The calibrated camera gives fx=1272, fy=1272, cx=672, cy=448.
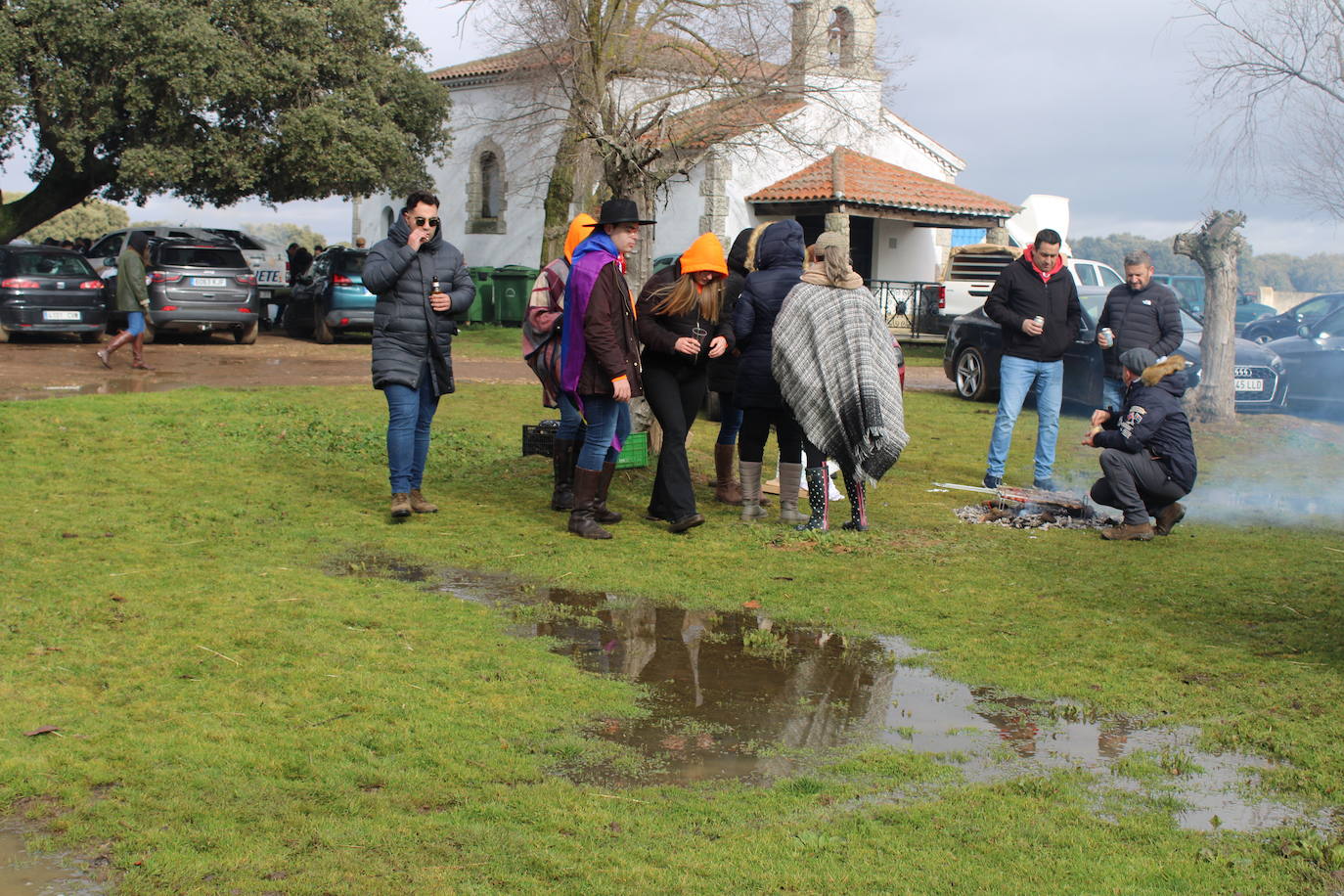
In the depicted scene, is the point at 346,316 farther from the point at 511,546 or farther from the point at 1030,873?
the point at 1030,873

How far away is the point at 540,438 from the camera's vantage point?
9836 millimetres

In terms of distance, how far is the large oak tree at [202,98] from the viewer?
22.8m

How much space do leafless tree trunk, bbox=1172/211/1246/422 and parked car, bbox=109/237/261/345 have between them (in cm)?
1459

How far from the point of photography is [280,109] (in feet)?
81.1

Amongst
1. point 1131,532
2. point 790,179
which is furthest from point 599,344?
point 790,179

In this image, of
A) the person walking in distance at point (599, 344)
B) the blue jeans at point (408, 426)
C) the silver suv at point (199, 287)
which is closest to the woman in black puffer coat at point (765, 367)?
the person walking in distance at point (599, 344)

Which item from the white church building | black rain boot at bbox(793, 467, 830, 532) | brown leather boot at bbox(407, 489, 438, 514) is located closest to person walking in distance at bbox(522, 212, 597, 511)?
brown leather boot at bbox(407, 489, 438, 514)

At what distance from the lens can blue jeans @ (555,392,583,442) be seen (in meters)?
8.35

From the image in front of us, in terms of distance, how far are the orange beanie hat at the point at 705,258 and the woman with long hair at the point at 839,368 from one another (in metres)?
0.53

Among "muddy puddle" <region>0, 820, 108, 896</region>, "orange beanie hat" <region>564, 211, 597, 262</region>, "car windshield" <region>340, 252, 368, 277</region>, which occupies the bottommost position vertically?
"muddy puddle" <region>0, 820, 108, 896</region>

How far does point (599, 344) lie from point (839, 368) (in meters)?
1.47

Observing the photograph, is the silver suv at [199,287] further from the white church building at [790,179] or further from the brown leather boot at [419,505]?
the brown leather boot at [419,505]

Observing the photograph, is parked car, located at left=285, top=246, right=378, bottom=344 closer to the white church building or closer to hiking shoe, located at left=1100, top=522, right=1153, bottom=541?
the white church building

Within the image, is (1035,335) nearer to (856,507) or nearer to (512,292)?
(856,507)
